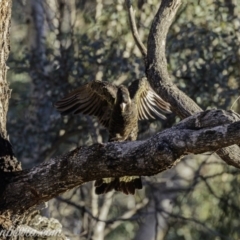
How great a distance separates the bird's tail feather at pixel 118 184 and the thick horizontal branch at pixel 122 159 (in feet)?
2.41

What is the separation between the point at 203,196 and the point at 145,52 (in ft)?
17.8

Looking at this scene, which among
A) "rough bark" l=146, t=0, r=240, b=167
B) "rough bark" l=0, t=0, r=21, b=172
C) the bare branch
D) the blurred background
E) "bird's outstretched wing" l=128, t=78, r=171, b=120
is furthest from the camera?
the blurred background

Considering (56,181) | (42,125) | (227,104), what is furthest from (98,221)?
(56,181)

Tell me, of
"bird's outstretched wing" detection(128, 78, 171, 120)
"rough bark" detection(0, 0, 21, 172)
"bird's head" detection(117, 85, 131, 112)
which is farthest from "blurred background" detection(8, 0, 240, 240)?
"rough bark" detection(0, 0, 21, 172)

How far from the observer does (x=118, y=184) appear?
5059 millimetres

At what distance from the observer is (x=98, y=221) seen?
9312 mm

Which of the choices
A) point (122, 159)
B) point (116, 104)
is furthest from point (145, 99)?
point (122, 159)

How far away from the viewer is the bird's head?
17.2 feet

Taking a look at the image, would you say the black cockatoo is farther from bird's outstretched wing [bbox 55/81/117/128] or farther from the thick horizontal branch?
the thick horizontal branch

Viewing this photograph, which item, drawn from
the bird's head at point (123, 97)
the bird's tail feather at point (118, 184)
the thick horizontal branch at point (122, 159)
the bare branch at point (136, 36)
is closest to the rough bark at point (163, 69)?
the bare branch at point (136, 36)

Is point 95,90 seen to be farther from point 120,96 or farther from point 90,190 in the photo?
point 90,190

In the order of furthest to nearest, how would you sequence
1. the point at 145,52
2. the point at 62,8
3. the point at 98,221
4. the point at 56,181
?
the point at 62,8, the point at 98,221, the point at 145,52, the point at 56,181

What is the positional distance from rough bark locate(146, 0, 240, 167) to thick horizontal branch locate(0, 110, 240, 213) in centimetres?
75

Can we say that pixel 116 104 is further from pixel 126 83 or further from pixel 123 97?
pixel 126 83
